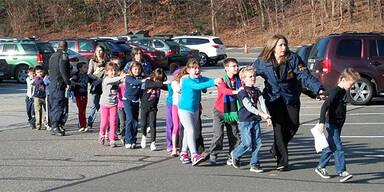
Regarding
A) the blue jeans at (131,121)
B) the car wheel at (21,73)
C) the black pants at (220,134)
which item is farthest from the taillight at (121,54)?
the black pants at (220,134)

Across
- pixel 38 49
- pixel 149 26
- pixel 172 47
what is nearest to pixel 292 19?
pixel 149 26

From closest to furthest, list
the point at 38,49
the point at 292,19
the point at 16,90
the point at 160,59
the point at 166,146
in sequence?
the point at 166,146 < the point at 16,90 < the point at 38,49 < the point at 160,59 < the point at 292,19

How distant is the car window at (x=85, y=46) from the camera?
29237mm

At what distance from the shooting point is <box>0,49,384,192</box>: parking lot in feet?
27.1

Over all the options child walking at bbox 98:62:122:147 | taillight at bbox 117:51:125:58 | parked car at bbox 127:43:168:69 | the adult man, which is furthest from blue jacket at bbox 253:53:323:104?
parked car at bbox 127:43:168:69

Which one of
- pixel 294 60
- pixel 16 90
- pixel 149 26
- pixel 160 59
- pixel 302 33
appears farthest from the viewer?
pixel 149 26

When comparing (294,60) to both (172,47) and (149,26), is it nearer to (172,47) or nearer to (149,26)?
(172,47)

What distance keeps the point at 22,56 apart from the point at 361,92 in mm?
14798

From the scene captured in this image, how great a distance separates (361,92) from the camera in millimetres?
17328

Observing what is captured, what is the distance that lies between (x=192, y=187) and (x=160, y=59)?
23.2 m

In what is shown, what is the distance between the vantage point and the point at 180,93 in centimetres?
1034

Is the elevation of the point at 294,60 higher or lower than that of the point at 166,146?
higher

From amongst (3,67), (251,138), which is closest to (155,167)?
(251,138)

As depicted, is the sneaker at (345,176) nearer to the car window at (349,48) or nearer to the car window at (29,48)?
the car window at (349,48)
